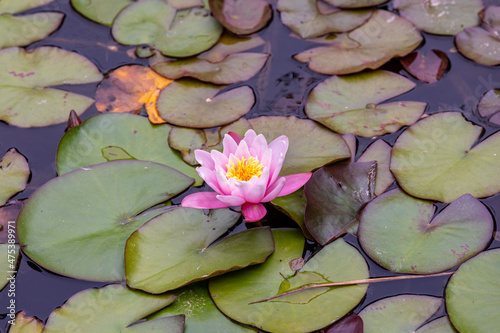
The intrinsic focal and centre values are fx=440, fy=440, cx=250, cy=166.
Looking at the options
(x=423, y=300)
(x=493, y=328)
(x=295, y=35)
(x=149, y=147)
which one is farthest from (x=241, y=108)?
(x=493, y=328)

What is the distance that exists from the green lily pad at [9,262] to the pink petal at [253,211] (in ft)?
4.13

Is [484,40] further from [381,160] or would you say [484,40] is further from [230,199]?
[230,199]

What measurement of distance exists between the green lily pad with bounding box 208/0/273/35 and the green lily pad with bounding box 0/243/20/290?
2156 mm

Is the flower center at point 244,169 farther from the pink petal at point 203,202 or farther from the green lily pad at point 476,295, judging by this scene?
the green lily pad at point 476,295

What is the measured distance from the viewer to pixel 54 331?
Result: 6.84ft

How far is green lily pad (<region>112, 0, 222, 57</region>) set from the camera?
3.39 metres

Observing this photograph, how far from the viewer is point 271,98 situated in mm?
3096

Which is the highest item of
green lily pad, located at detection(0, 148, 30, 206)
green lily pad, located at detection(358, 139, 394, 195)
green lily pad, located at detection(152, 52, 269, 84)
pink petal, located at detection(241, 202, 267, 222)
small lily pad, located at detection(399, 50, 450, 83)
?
green lily pad, located at detection(152, 52, 269, 84)

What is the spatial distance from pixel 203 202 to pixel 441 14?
2514 mm

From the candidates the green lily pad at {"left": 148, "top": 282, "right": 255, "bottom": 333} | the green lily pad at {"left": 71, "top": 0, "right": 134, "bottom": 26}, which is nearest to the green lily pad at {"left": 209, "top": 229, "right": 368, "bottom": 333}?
the green lily pad at {"left": 148, "top": 282, "right": 255, "bottom": 333}

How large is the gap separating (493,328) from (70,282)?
81.2 inches

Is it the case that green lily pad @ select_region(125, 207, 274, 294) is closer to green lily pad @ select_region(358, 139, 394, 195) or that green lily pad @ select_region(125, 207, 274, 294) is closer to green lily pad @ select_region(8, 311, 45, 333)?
green lily pad @ select_region(8, 311, 45, 333)

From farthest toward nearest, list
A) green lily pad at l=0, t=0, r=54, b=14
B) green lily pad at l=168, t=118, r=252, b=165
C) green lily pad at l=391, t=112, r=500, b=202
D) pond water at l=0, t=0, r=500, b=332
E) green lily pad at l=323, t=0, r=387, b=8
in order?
green lily pad at l=0, t=0, r=54, b=14 < green lily pad at l=323, t=0, r=387, b=8 < green lily pad at l=168, t=118, r=252, b=165 < green lily pad at l=391, t=112, r=500, b=202 < pond water at l=0, t=0, r=500, b=332

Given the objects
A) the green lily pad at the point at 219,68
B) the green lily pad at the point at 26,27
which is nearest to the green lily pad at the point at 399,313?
the green lily pad at the point at 219,68
